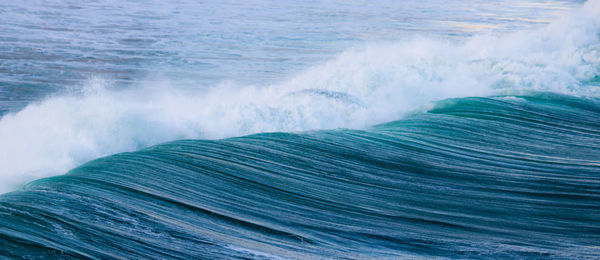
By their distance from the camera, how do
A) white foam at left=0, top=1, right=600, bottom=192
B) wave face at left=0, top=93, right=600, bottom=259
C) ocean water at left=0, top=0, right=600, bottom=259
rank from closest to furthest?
wave face at left=0, top=93, right=600, bottom=259, ocean water at left=0, top=0, right=600, bottom=259, white foam at left=0, top=1, right=600, bottom=192

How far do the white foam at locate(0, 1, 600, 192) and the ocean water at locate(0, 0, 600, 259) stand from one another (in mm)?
35

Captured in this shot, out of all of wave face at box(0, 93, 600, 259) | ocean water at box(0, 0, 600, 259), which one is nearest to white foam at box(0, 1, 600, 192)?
ocean water at box(0, 0, 600, 259)

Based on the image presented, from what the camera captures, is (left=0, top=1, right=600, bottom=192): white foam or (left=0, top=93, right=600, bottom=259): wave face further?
(left=0, top=1, right=600, bottom=192): white foam

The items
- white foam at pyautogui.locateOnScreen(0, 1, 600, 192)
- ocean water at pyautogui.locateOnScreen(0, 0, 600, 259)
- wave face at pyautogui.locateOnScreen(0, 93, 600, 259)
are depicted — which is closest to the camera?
wave face at pyautogui.locateOnScreen(0, 93, 600, 259)

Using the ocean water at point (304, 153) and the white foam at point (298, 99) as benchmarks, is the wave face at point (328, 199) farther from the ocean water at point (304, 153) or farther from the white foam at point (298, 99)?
the white foam at point (298, 99)

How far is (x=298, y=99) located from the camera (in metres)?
8.92

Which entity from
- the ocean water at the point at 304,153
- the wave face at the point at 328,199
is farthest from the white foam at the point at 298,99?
the wave face at the point at 328,199

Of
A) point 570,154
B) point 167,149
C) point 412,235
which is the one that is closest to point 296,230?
point 412,235

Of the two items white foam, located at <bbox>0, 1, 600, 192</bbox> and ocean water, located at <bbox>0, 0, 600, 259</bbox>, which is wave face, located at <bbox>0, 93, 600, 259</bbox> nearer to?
ocean water, located at <bbox>0, 0, 600, 259</bbox>

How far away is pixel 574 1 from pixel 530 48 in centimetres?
2490

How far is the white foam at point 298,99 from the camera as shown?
684 centimetres

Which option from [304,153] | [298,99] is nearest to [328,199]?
[304,153]

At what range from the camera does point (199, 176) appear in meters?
5.55

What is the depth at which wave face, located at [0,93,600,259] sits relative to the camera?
4.14m
